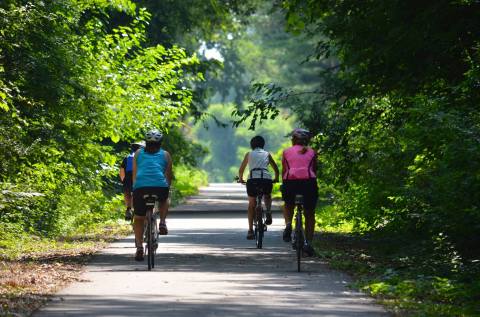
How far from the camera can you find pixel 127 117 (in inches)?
872

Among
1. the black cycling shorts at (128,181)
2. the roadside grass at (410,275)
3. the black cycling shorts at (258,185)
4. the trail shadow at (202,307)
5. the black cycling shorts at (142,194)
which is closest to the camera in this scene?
the trail shadow at (202,307)

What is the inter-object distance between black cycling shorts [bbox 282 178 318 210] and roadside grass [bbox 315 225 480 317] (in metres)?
0.92

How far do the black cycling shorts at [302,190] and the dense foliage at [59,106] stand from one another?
142 inches

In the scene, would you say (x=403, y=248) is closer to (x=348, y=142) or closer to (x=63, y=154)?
(x=348, y=142)

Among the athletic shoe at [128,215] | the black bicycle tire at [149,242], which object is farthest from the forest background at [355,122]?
the black bicycle tire at [149,242]

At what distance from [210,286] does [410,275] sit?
2.57m

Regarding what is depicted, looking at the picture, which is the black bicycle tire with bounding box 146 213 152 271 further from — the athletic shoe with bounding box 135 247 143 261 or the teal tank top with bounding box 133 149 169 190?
the athletic shoe with bounding box 135 247 143 261

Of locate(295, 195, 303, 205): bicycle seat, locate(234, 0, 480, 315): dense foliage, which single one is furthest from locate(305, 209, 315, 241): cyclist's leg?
locate(234, 0, 480, 315): dense foliage

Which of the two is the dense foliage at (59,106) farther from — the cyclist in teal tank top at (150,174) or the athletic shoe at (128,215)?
the cyclist in teal tank top at (150,174)

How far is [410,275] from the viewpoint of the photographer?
14.5 meters

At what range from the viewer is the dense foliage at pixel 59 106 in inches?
706

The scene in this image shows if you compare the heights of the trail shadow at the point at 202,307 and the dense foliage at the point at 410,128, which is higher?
the dense foliage at the point at 410,128

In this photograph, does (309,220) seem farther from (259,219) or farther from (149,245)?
(149,245)

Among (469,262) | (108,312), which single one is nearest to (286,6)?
(469,262)
